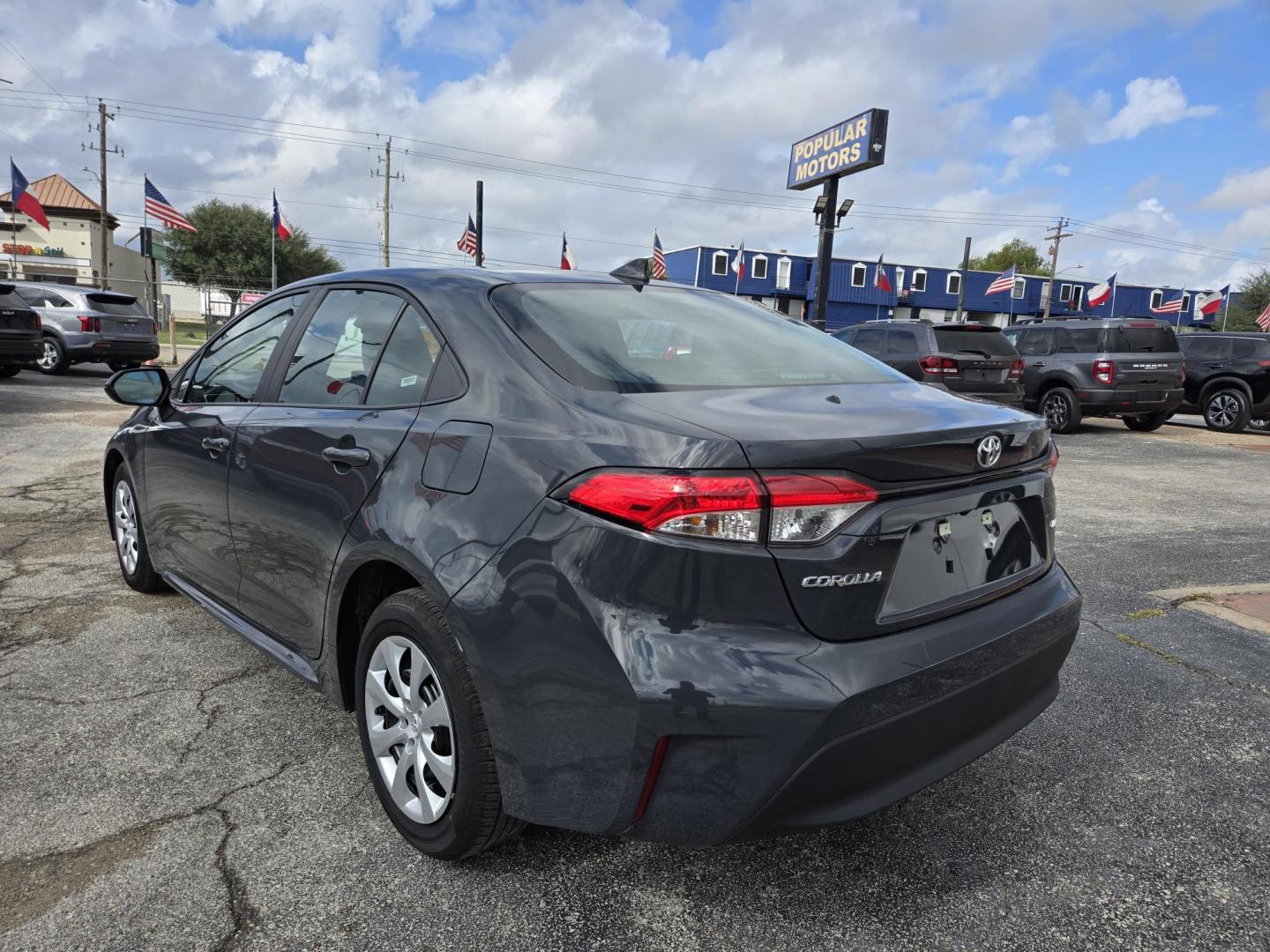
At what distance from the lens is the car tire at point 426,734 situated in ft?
6.63

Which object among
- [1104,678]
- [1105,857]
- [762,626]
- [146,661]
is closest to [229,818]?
[146,661]

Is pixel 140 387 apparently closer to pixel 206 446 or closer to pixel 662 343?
pixel 206 446

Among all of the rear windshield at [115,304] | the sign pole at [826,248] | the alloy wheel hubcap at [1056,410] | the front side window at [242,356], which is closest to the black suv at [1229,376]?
the alloy wheel hubcap at [1056,410]

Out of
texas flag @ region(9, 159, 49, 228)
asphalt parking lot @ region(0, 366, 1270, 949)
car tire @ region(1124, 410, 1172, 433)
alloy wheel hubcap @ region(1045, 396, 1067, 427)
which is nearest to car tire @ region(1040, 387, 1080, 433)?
Answer: alloy wheel hubcap @ region(1045, 396, 1067, 427)

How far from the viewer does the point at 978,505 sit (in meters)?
2.08

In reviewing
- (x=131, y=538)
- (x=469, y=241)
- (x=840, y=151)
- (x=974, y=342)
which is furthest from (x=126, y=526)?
(x=469, y=241)

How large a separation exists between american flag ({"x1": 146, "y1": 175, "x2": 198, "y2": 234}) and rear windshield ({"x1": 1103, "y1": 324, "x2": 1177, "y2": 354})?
857 inches

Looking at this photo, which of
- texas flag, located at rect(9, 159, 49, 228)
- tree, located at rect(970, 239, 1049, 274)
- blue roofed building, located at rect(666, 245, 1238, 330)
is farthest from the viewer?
tree, located at rect(970, 239, 1049, 274)

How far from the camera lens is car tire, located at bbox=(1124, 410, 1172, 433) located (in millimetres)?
13616

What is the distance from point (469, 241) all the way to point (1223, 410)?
22.0 metres

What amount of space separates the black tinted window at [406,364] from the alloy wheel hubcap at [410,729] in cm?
67

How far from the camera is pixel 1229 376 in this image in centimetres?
1413

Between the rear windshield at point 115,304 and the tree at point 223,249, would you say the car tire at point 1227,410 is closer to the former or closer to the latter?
the rear windshield at point 115,304

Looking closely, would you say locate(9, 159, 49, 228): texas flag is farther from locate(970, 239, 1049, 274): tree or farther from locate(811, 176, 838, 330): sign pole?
locate(970, 239, 1049, 274): tree
